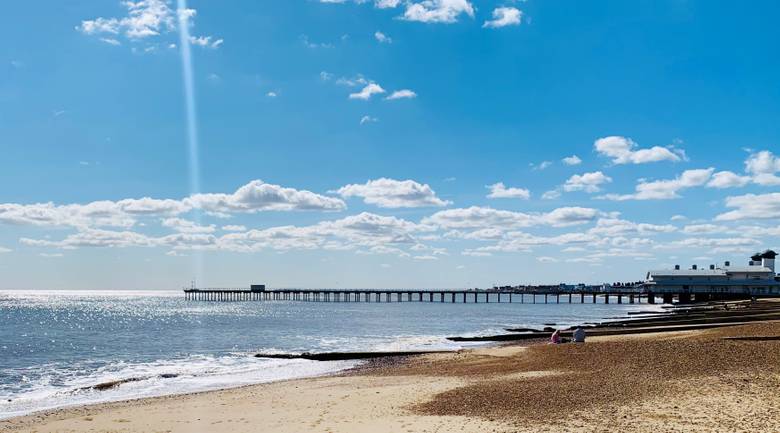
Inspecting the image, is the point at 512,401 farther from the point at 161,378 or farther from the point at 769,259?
the point at 769,259

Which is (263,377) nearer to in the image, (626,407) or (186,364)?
(186,364)

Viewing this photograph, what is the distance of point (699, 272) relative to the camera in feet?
441

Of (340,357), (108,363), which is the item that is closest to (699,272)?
(340,357)

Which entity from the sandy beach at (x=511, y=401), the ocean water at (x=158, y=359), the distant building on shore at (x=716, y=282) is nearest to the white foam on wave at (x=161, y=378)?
the ocean water at (x=158, y=359)

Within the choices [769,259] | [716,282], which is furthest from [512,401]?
[769,259]

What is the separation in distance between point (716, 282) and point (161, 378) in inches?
4911

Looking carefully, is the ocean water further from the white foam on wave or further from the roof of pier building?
the roof of pier building

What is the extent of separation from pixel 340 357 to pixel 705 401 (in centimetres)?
2469

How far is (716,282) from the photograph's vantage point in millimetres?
129625

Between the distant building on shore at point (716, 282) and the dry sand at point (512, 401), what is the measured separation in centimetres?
10992

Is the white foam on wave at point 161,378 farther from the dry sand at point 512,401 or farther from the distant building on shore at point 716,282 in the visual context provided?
the distant building on shore at point 716,282

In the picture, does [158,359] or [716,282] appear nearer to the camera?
[158,359]

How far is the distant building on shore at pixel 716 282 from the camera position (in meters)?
128

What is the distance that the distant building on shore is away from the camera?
12825 centimetres
